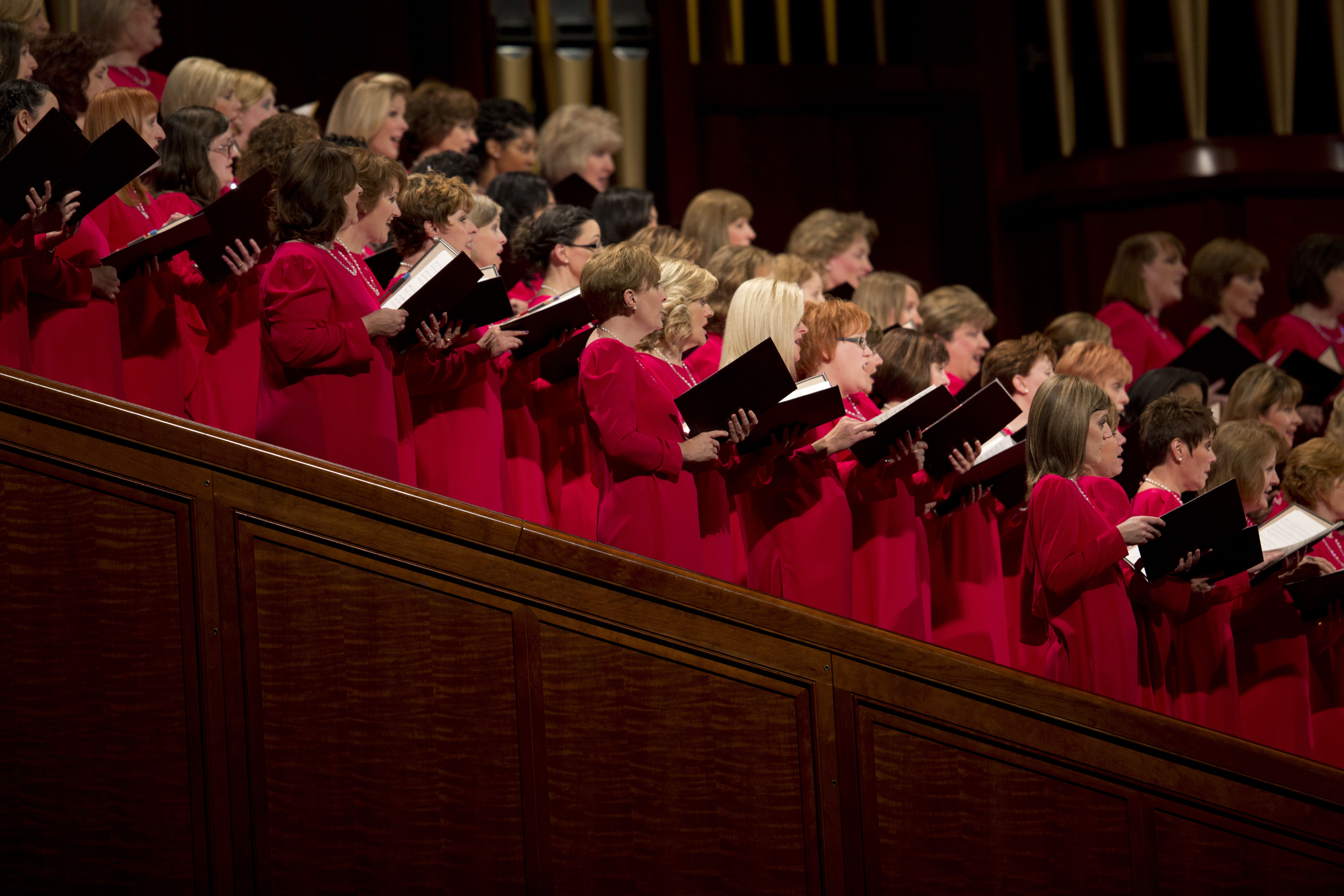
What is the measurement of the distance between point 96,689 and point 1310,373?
12.3 feet

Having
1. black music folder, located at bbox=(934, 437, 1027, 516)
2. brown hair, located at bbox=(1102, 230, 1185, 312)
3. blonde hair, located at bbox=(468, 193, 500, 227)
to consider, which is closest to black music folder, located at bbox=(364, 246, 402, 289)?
blonde hair, located at bbox=(468, 193, 500, 227)

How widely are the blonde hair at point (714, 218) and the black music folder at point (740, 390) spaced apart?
1700mm

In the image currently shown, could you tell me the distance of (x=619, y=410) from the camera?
3.13 meters

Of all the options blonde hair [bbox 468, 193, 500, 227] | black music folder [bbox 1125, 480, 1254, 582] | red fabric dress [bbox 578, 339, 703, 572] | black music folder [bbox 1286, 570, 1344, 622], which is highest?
blonde hair [bbox 468, 193, 500, 227]

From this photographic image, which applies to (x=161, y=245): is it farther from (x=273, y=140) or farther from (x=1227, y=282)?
(x=1227, y=282)

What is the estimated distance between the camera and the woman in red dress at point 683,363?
11.2 ft

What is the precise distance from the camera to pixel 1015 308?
649 centimetres

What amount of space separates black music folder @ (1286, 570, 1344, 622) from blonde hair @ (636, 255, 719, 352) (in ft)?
5.12

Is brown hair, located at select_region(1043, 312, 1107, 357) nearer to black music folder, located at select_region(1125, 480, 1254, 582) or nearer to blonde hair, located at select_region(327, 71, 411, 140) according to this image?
black music folder, located at select_region(1125, 480, 1254, 582)

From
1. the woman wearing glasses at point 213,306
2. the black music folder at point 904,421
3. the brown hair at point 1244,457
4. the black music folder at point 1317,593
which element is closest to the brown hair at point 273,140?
the woman wearing glasses at point 213,306

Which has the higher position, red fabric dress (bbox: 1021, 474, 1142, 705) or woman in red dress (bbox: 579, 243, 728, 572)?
woman in red dress (bbox: 579, 243, 728, 572)

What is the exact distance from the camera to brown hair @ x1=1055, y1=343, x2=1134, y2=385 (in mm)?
4098

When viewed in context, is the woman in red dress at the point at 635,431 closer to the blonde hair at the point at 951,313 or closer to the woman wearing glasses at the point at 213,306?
the woman wearing glasses at the point at 213,306

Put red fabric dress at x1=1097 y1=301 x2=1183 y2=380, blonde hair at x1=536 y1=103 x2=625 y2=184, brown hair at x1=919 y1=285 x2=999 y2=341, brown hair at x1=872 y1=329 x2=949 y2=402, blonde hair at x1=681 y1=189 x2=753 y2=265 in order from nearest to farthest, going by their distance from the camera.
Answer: brown hair at x1=872 y1=329 x2=949 y2=402
brown hair at x1=919 y1=285 x2=999 y2=341
blonde hair at x1=681 y1=189 x2=753 y2=265
blonde hair at x1=536 y1=103 x2=625 y2=184
red fabric dress at x1=1097 y1=301 x2=1183 y2=380
